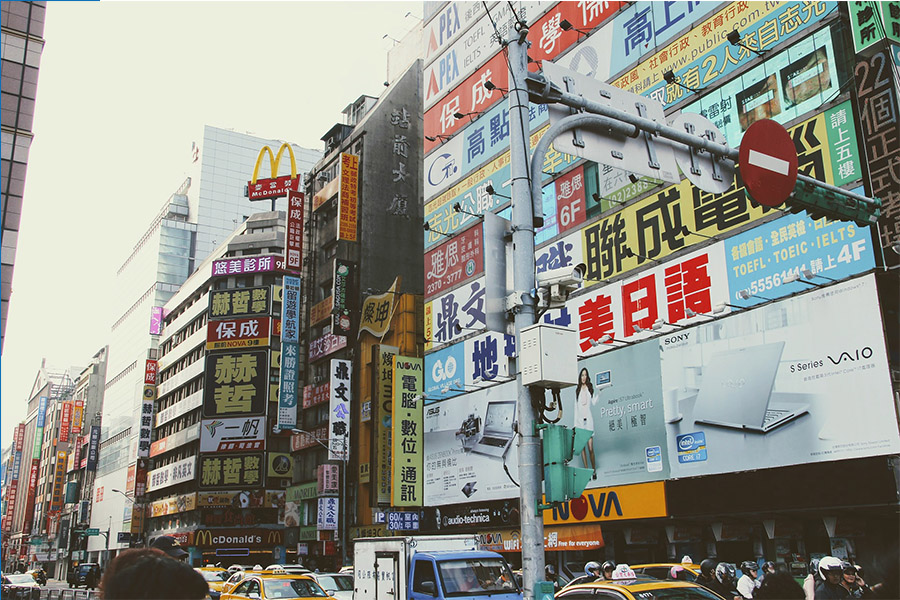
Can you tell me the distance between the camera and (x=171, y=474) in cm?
6462

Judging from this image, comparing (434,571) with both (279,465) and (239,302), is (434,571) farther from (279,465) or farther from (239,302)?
(239,302)

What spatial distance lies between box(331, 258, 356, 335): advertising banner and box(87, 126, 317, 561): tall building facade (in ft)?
132

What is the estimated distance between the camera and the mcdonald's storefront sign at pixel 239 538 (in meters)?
54.7

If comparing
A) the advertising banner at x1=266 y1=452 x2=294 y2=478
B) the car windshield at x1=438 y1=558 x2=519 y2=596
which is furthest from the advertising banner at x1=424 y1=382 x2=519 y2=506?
the advertising banner at x1=266 y1=452 x2=294 y2=478

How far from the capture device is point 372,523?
39094 mm

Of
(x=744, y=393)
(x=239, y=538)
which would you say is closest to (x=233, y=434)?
(x=239, y=538)

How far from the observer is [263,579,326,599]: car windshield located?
1718 centimetres

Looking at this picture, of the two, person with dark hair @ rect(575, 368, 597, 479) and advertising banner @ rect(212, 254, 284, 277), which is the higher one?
advertising banner @ rect(212, 254, 284, 277)

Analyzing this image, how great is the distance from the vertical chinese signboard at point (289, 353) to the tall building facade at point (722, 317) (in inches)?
764

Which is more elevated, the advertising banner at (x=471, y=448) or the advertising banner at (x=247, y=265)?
the advertising banner at (x=247, y=265)

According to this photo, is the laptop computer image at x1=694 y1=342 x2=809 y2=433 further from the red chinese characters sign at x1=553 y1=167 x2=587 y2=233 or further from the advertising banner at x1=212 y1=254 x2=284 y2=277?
the advertising banner at x1=212 y1=254 x2=284 y2=277

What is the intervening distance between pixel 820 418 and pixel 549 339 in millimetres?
13396

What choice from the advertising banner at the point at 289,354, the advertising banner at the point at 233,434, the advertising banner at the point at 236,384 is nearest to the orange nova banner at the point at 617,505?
the advertising banner at the point at 289,354

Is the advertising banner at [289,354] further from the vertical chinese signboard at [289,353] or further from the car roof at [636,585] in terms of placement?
the car roof at [636,585]
